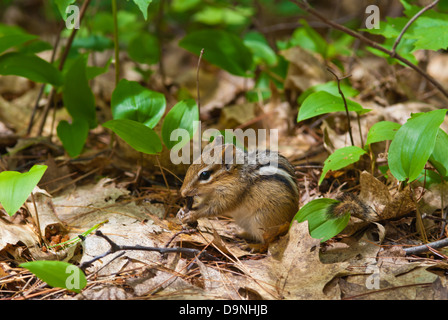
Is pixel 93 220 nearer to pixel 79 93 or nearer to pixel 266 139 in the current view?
pixel 79 93

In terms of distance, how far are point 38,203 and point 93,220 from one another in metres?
0.41

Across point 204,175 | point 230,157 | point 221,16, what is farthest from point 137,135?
point 221,16

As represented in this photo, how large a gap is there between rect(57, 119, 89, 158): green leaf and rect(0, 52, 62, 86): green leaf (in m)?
0.37

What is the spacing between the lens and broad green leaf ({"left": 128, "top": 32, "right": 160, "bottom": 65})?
14.6 feet

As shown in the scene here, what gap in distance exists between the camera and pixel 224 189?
274 cm

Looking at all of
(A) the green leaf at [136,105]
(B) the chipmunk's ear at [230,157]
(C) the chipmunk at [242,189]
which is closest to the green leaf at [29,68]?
(A) the green leaf at [136,105]

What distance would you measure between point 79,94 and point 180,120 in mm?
952

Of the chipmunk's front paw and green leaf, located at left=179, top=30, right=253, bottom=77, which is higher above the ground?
green leaf, located at left=179, top=30, right=253, bottom=77

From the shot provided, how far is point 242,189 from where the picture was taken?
2758mm

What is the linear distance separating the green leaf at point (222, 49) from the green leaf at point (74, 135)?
114 centimetres

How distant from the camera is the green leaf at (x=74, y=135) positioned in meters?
3.09

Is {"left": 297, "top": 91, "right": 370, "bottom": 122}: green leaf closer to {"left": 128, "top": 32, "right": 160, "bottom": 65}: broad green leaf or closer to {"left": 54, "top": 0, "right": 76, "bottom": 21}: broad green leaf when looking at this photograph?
{"left": 54, "top": 0, "right": 76, "bottom": 21}: broad green leaf

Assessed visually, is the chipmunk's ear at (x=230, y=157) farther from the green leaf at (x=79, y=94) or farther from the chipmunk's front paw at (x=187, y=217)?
the green leaf at (x=79, y=94)

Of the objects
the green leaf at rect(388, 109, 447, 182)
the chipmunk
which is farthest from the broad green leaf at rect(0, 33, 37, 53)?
the green leaf at rect(388, 109, 447, 182)
